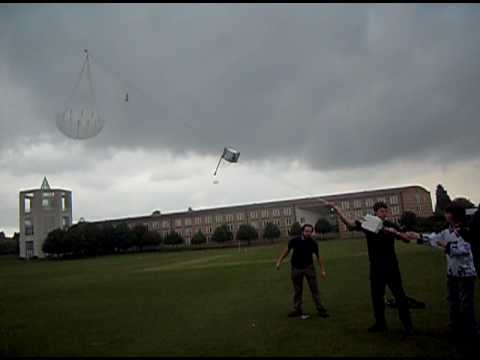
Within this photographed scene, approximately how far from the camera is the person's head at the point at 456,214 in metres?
7.63

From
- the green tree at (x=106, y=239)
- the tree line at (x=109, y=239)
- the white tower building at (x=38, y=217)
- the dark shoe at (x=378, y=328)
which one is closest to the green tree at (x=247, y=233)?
the tree line at (x=109, y=239)

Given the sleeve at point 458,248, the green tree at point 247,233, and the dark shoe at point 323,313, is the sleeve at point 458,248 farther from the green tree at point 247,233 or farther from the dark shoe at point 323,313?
the green tree at point 247,233

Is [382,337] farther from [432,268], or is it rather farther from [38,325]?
[432,268]

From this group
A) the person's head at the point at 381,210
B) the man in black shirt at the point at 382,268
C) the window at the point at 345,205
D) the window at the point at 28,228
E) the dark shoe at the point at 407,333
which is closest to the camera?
the dark shoe at the point at 407,333

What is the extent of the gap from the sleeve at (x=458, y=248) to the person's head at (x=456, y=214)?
0.46 metres

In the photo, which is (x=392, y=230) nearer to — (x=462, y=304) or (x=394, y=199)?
(x=462, y=304)

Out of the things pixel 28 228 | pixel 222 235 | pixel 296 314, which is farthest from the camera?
pixel 28 228

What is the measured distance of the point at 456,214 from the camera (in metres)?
7.65

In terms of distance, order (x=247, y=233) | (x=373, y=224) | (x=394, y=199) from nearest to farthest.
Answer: (x=373, y=224), (x=247, y=233), (x=394, y=199)

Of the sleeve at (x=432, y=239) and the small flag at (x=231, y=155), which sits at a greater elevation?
the small flag at (x=231, y=155)

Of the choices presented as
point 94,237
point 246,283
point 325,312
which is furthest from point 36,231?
point 325,312

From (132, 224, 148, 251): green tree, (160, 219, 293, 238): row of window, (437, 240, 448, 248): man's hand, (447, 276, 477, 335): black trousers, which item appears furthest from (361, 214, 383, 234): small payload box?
(160, 219, 293, 238): row of window

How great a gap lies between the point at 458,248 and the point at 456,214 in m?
0.69

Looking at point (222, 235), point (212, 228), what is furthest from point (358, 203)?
point (212, 228)
